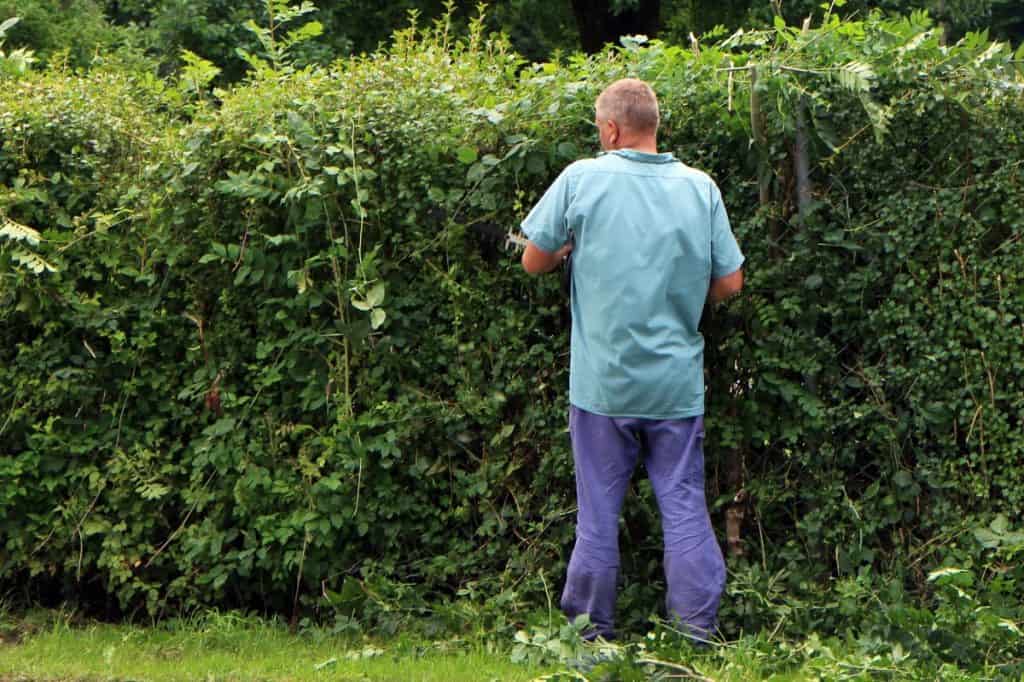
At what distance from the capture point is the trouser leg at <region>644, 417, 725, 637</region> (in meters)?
4.86

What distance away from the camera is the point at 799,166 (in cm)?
516

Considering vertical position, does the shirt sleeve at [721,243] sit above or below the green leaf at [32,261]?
above

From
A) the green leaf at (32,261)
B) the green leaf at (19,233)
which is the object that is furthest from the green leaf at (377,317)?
the green leaf at (19,233)

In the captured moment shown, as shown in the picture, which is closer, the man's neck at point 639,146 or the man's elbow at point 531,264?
the man's neck at point 639,146

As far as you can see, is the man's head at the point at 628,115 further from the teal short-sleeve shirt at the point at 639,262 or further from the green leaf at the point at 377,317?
the green leaf at the point at 377,317

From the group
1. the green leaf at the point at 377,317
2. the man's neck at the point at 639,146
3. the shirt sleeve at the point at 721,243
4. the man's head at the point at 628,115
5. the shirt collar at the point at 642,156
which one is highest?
the man's head at the point at 628,115

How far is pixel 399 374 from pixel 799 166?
1961mm

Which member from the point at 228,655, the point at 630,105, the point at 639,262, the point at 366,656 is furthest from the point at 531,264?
the point at 228,655

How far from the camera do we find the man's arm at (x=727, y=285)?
16.2 ft

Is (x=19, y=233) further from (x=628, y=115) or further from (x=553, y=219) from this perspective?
(x=628, y=115)

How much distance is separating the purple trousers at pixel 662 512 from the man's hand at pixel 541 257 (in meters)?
0.59

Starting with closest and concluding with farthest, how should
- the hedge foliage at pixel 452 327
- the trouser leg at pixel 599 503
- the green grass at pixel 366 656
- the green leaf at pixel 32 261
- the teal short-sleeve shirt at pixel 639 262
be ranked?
the green grass at pixel 366 656, the teal short-sleeve shirt at pixel 639 262, the trouser leg at pixel 599 503, the hedge foliage at pixel 452 327, the green leaf at pixel 32 261

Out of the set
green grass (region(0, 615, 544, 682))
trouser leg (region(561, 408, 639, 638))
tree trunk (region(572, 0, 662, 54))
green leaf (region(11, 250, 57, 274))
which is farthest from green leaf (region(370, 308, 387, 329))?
tree trunk (region(572, 0, 662, 54))

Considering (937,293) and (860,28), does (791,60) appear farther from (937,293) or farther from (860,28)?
(937,293)
